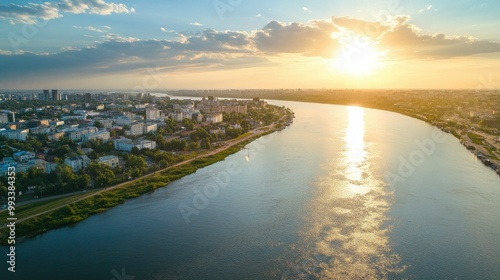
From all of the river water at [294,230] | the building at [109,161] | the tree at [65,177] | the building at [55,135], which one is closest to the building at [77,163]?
the building at [109,161]

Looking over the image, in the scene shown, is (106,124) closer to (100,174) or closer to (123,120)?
(123,120)

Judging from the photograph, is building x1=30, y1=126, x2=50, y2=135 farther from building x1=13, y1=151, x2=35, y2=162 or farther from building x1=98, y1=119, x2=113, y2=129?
building x1=13, y1=151, x2=35, y2=162

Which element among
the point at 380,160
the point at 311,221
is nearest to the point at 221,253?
the point at 311,221

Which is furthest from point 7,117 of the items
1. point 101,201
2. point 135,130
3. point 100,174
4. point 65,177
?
point 101,201

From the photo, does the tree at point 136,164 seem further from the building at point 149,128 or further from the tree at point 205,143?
the building at point 149,128

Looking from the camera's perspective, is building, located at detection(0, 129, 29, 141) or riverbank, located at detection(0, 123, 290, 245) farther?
building, located at detection(0, 129, 29, 141)

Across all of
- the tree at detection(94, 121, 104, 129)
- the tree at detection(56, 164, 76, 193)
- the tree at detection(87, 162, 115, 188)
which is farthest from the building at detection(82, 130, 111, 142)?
the tree at detection(56, 164, 76, 193)
